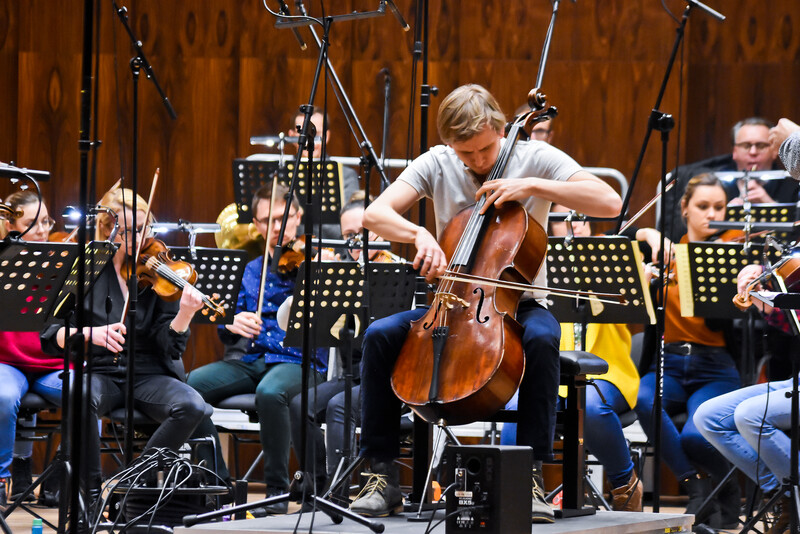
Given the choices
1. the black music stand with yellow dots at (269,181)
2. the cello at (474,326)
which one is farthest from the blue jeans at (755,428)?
the black music stand with yellow dots at (269,181)

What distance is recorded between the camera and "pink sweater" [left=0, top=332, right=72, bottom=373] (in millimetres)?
4238

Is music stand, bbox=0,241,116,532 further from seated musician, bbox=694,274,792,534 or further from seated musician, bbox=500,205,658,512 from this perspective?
seated musician, bbox=694,274,792,534

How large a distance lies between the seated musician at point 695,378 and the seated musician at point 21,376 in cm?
235

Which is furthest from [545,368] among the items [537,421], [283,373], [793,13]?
[793,13]

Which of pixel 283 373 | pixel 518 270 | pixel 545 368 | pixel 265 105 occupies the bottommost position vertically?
pixel 283 373

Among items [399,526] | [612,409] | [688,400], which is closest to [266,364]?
[612,409]

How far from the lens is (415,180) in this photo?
3.06 meters

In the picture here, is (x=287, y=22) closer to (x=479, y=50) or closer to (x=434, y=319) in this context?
(x=434, y=319)

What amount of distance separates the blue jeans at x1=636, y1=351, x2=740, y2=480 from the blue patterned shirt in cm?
143

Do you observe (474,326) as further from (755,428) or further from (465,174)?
(755,428)

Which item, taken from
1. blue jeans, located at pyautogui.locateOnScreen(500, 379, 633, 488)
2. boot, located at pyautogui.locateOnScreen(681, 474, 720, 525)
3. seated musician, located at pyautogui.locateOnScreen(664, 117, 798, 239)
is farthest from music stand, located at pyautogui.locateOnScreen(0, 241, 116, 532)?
seated musician, located at pyautogui.locateOnScreen(664, 117, 798, 239)

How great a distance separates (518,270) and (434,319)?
0.25m

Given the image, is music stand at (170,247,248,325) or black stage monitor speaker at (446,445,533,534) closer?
black stage monitor speaker at (446,445,533,534)

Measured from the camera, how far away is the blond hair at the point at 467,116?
2.85 m
